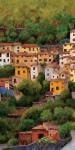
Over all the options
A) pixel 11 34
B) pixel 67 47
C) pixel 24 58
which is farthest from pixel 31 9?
pixel 24 58

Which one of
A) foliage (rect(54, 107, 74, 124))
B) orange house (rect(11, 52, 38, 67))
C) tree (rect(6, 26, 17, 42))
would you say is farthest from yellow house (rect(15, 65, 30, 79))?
foliage (rect(54, 107, 74, 124))

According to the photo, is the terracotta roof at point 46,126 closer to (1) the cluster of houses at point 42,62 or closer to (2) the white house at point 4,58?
(1) the cluster of houses at point 42,62

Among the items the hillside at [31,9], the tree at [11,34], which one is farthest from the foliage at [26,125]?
the hillside at [31,9]

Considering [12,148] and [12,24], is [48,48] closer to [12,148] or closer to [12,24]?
[12,24]

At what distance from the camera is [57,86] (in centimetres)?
3322

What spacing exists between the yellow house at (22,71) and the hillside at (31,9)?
5.42m

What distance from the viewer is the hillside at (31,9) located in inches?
1576

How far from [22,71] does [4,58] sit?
130 centimetres

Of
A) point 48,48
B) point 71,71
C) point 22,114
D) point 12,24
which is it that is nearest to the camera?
point 22,114

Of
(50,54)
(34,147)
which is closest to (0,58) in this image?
(50,54)

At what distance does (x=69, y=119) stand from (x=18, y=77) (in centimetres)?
413

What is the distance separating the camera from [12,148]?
28.8 m

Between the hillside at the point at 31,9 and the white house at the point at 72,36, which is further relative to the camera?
the hillside at the point at 31,9

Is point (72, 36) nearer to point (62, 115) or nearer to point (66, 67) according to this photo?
point (66, 67)
